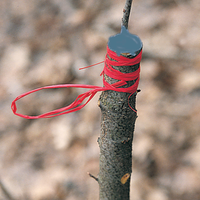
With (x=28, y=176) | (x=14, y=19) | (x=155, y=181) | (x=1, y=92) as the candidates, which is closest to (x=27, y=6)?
(x=14, y=19)

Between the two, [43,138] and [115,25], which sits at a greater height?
[115,25]

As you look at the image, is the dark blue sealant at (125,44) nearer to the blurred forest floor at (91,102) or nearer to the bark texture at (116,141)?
the bark texture at (116,141)

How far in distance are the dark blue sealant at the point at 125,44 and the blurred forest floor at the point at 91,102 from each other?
72cm

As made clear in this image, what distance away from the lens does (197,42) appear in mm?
1152

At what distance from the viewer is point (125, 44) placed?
0.48 m

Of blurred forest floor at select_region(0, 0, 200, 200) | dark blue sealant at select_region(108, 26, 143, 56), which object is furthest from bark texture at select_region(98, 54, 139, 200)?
blurred forest floor at select_region(0, 0, 200, 200)

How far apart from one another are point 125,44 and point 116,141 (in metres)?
0.22

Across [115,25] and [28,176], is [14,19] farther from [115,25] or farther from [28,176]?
[28,176]

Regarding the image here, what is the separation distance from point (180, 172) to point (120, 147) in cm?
59

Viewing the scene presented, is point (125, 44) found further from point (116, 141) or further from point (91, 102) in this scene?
point (91, 102)

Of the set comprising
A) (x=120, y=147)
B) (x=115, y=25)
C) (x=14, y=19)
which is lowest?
(x=120, y=147)

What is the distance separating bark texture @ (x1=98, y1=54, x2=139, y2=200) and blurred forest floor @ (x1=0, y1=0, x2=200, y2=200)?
46 cm

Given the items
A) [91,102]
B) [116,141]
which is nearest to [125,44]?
[116,141]

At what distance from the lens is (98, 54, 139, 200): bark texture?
524 millimetres
